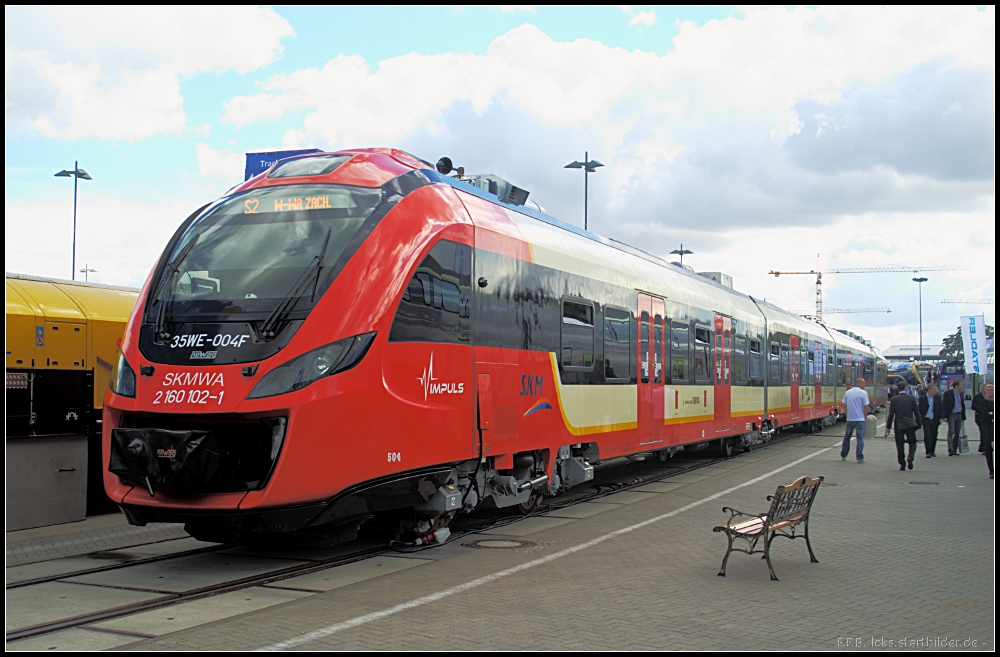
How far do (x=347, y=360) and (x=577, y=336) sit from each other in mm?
4959

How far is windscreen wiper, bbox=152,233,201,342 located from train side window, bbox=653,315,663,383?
8.44 meters

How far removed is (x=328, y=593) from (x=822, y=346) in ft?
97.0

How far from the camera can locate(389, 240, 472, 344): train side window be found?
8613 millimetres

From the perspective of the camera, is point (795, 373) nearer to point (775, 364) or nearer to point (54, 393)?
point (775, 364)

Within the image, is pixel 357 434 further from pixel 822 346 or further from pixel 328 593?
pixel 822 346

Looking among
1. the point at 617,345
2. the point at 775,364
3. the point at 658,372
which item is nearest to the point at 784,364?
the point at 775,364

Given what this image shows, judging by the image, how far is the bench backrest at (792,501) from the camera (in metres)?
8.68

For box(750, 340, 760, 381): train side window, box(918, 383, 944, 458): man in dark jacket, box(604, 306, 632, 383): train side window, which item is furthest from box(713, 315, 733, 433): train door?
box(604, 306, 632, 383): train side window

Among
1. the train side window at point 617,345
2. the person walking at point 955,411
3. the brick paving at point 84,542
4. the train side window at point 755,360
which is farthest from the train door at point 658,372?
the person walking at point 955,411

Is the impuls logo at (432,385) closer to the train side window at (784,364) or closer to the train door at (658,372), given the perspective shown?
the train door at (658,372)

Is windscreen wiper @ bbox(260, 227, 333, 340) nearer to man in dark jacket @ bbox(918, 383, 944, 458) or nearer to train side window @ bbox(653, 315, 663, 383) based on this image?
train side window @ bbox(653, 315, 663, 383)

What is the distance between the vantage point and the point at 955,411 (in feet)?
71.1

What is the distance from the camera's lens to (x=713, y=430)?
19078mm

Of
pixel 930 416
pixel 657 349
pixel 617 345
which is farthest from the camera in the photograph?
pixel 930 416
